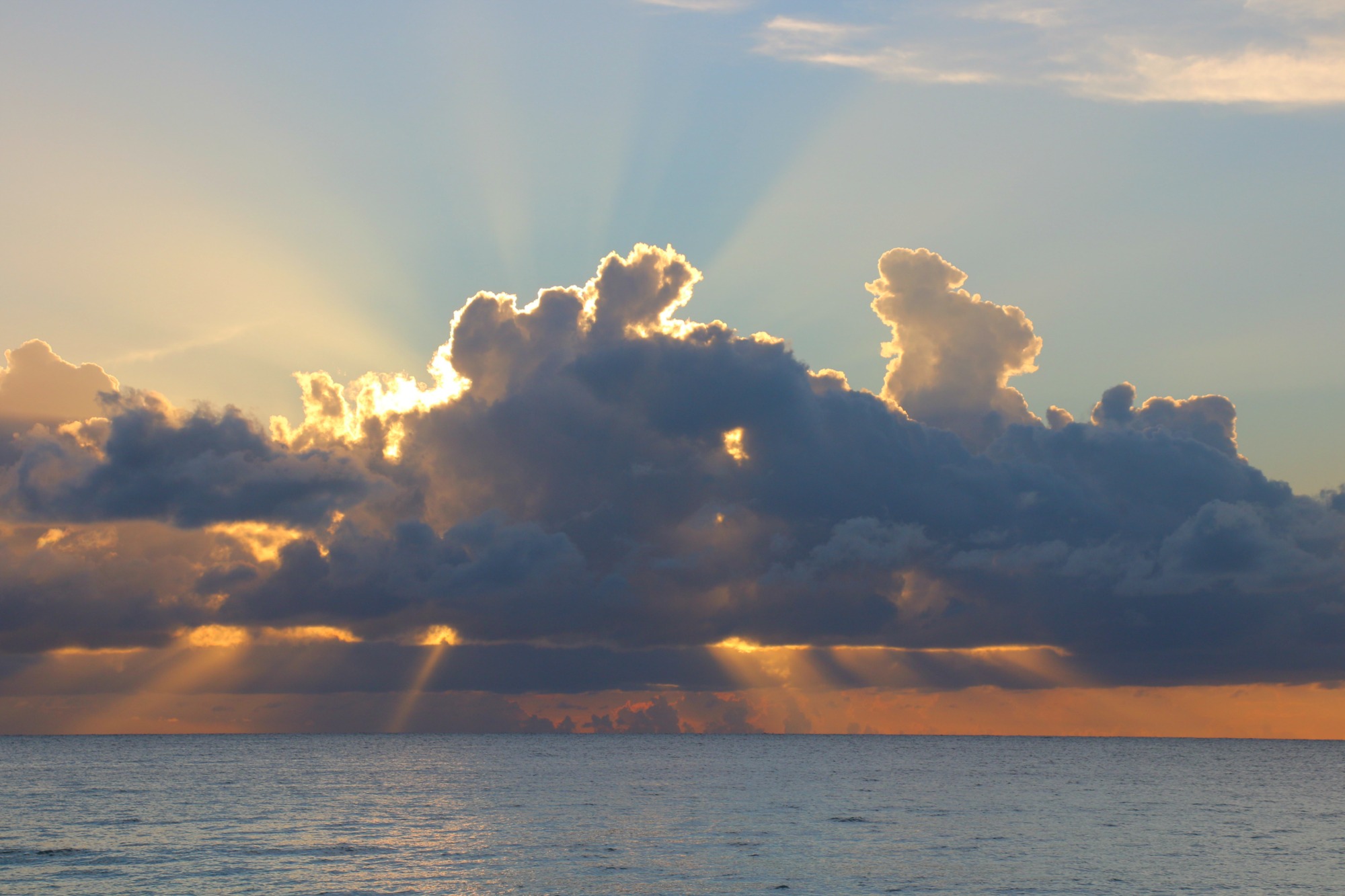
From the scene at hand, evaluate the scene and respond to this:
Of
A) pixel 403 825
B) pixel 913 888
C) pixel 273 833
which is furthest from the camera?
pixel 403 825

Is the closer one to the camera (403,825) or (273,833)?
(273,833)

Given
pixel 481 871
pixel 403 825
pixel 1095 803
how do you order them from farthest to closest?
1. pixel 1095 803
2. pixel 403 825
3. pixel 481 871

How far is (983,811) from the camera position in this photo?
164125 millimetres

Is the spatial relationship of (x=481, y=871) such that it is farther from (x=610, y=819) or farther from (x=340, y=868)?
(x=610, y=819)

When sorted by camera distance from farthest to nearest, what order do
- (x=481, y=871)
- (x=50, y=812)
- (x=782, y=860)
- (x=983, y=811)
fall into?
(x=983, y=811) < (x=50, y=812) < (x=782, y=860) < (x=481, y=871)

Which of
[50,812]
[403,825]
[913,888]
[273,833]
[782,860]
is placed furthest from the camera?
[50,812]

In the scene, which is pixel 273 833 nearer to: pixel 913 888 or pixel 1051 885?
pixel 913 888

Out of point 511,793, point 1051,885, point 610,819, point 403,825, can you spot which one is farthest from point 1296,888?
point 511,793

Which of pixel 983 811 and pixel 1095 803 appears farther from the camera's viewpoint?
pixel 1095 803

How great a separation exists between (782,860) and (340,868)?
38838 millimetres

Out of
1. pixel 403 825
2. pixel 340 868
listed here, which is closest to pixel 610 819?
pixel 403 825

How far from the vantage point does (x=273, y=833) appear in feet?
403

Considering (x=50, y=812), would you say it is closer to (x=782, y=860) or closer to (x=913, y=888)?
(x=782, y=860)

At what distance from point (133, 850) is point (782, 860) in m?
60.8
